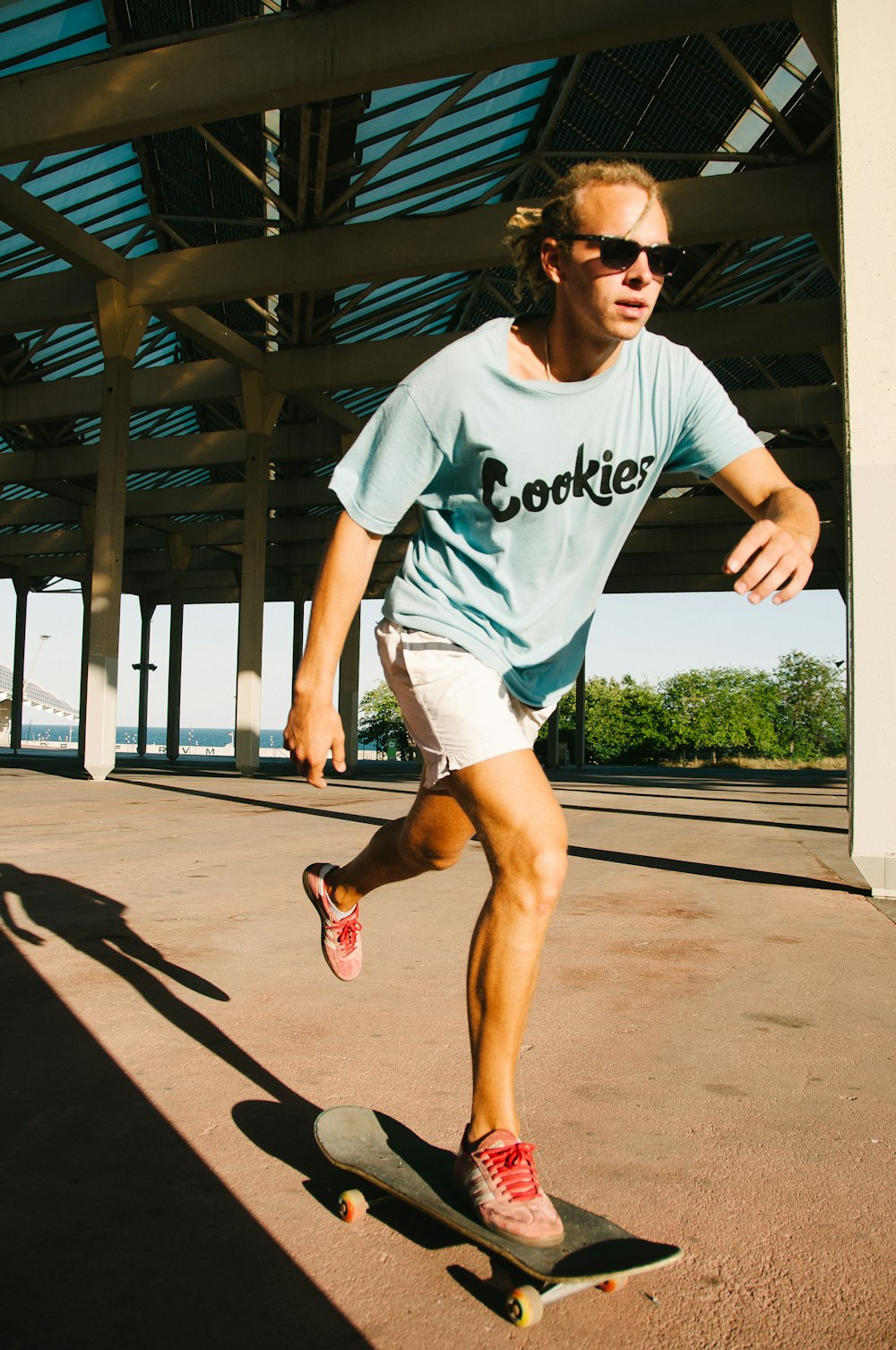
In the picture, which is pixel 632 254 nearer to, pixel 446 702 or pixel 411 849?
pixel 446 702

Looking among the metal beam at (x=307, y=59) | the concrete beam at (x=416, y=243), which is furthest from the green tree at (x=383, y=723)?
the metal beam at (x=307, y=59)

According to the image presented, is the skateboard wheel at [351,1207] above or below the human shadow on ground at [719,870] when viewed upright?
above

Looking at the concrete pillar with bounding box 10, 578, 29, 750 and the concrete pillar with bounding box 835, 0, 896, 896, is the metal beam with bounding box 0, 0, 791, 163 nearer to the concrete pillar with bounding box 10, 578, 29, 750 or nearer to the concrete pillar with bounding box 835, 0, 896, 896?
the concrete pillar with bounding box 835, 0, 896, 896

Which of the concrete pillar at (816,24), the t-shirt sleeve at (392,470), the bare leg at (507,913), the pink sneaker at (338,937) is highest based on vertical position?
the concrete pillar at (816,24)

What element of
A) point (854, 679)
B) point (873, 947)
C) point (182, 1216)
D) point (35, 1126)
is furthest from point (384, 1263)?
point (854, 679)

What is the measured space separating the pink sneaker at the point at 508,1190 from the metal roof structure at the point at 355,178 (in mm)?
6141

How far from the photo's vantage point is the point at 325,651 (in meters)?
2.04

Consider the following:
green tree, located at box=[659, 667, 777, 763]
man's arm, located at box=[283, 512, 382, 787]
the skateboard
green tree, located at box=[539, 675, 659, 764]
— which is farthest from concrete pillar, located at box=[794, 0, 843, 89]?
green tree, located at box=[659, 667, 777, 763]

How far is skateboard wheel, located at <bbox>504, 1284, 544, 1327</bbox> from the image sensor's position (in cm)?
141

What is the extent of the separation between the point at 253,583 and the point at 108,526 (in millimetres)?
4337

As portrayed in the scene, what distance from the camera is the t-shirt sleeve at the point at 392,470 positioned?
2.08 m

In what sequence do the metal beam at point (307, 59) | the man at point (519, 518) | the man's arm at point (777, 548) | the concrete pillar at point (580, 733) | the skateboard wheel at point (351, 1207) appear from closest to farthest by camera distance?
1. the skateboard wheel at point (351, 1207)
2. the man's arm at point (777, 548)
3. the man at point (519, 518)
4. the metal beam at point (307, 59)
5. the concrete pillar at point (580, 733)

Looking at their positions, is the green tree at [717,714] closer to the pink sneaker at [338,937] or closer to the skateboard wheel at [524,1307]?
the pink sneaker at [338,937]

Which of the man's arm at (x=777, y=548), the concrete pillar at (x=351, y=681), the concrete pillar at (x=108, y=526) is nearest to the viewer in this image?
the man's arm at (x=777, y=548)
